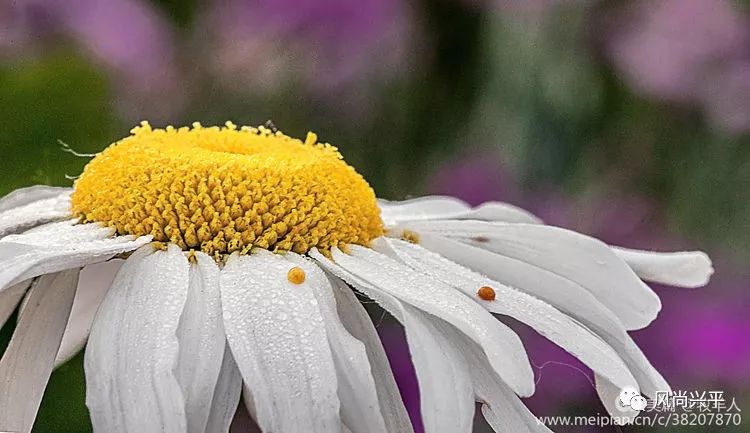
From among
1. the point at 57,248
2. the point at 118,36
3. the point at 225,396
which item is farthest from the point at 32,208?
the point at 118,36

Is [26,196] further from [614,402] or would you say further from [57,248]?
[614,402]

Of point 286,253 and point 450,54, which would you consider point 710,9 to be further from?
point 286,253

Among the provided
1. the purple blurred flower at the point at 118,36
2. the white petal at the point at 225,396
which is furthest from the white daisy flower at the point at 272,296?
the purple blurred flower at the point at 118,36

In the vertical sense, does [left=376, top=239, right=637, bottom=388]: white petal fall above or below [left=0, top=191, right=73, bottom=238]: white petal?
below

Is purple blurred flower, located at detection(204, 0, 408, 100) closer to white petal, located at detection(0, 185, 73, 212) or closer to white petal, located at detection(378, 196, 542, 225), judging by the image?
white petal, located at detection(378, 196, 542, 225)

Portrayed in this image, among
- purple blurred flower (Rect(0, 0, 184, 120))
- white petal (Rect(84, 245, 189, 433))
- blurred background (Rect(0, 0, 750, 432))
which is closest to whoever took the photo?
white petal (Rect(84, 245, 189, 433))

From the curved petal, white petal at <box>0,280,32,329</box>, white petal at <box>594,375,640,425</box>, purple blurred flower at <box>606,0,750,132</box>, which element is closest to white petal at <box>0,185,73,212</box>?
the curved petal

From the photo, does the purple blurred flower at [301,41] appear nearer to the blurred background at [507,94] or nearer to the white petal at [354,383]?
the blurred background at [507,94]
